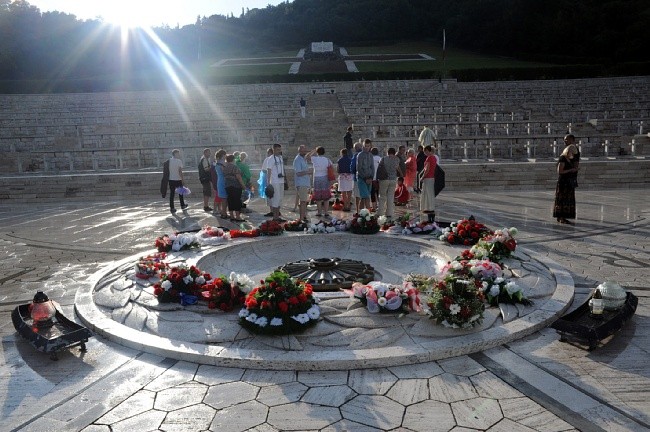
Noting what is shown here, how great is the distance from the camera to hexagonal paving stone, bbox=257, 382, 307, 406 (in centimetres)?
425

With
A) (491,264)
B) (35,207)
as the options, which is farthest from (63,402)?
(35,207)

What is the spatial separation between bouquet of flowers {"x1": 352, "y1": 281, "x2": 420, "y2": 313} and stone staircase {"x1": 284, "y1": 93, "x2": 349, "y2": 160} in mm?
15768

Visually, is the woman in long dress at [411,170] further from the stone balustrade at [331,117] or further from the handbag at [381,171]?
the stone balustrade at [331,117]

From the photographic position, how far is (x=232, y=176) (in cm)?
1141

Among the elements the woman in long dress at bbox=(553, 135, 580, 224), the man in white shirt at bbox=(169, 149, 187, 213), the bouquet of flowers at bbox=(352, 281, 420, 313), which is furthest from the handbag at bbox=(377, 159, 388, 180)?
the bouquet of flowers at bbox=(352, 281, 420, 313)

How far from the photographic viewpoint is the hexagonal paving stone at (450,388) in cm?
427

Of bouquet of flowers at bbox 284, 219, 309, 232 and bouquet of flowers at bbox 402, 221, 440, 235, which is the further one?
bouquet of flowers at bbox 284, 219, 309, 232

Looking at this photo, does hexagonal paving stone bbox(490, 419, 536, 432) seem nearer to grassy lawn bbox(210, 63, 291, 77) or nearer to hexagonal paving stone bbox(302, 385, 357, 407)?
hexagonal paving stone bbox(302, 385, 357, 407)

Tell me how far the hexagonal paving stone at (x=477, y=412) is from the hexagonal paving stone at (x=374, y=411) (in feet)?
1.37

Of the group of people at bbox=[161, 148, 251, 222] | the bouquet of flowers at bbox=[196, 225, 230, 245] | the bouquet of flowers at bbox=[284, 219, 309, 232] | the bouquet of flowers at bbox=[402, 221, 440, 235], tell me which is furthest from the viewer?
the group of people at bbox=[161, 148, 251, 222]

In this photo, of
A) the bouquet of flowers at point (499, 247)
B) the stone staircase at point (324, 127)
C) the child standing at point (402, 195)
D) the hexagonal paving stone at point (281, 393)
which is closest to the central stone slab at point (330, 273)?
the bouquet of flowers at point (499, 247)

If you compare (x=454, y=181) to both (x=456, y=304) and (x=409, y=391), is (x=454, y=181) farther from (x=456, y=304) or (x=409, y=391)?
(x=409, y=391)

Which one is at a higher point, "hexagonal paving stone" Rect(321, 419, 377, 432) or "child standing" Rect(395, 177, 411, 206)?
"child standing" Rect(395, 177, 411, 206)

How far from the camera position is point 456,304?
5.23 metres
